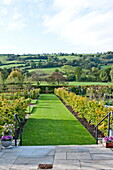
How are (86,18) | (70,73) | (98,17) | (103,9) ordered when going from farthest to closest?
1. (70,73)
2. (86,18)
3. (98,17)
4. (103,9)

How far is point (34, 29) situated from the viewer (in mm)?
14477

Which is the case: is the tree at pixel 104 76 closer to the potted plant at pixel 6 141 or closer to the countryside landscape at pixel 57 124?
the countryside landscape at pixel 57 124

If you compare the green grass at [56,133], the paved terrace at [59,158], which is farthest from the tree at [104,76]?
the paved terrace at [59,158]

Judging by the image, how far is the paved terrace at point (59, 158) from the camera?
3.97 metres

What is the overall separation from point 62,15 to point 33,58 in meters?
72.1

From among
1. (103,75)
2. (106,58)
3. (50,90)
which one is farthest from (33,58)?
(50,90)

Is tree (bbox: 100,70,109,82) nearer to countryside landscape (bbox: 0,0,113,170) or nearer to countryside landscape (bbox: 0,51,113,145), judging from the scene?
countryside landscape (bbox: 0,51,113,145)

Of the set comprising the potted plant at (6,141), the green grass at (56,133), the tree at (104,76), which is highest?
the potted plant at (6,141)

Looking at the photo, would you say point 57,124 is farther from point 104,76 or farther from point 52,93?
point 104,76

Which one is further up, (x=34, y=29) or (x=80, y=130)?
(x=34, y=29)

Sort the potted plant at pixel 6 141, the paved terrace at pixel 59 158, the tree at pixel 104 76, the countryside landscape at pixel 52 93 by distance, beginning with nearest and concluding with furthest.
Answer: the paved terrace at pixel 59 158 → the potted plant at pixel 6 141 → the countryside landscape at pixel 52 93 → the tree at pixel 104 76

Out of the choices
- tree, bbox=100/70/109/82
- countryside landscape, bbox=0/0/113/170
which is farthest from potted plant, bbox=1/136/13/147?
tree, bbox=100/70/109/82

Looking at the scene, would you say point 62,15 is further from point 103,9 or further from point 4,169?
point 4,169

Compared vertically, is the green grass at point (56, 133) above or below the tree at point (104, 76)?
above
